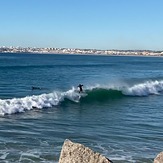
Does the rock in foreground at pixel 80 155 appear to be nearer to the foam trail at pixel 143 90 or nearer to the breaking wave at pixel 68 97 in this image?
the breaking wave at pixel 68 97

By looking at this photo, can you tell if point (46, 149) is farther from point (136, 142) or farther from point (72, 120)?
point (72, 120)

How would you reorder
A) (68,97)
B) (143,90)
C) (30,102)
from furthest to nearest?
(143,90), (68,97), (30,102)

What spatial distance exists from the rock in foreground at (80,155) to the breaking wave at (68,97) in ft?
56.0

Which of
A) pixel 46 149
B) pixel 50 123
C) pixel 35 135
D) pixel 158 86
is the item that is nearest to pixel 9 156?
pixel 46 149

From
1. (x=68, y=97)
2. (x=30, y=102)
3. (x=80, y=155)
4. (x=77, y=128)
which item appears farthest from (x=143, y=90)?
(x=80, y=155)

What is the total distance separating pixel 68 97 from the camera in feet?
112

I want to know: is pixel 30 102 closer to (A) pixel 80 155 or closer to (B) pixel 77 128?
(B) pixel 77 128

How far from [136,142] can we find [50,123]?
19.2 ft

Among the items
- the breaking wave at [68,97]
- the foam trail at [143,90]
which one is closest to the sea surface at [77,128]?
the breaking wave at [68,97]

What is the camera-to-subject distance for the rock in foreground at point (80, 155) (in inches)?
308

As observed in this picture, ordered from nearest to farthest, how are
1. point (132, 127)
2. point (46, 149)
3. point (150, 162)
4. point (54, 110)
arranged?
point (150, 162), point (46, 149), point (132, 127), point (54, 110)

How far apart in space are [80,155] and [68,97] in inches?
1041

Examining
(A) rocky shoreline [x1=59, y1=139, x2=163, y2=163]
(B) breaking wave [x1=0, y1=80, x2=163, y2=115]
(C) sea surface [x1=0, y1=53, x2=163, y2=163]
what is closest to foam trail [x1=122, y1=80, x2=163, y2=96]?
(B) breaking wave [x1=0, y1=80, x2=163, y2=115]

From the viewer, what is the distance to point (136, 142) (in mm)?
17219
